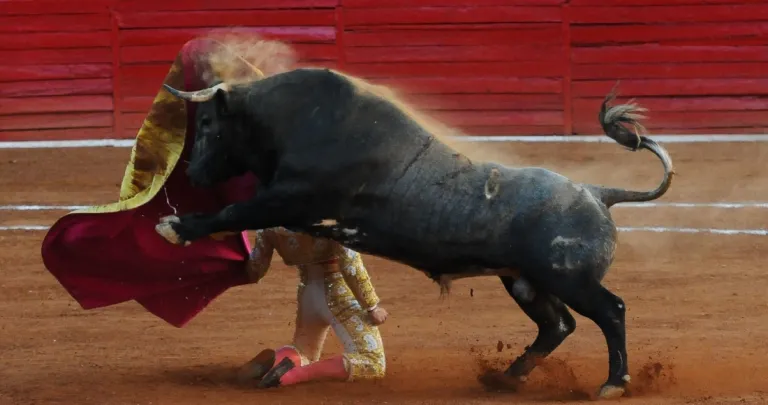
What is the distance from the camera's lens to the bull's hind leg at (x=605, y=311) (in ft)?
14.7

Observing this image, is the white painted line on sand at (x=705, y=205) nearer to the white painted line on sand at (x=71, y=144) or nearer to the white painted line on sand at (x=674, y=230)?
the white painted line on sand at (x=674, y=230)

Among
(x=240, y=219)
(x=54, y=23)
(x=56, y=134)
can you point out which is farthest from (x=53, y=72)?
(x=240, y=219)

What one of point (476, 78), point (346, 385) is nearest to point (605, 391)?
point (346, 385)

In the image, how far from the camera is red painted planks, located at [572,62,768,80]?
11930 mm

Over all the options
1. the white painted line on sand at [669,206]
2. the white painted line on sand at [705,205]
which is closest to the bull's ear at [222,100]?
the white painted line on sand at [669,206]

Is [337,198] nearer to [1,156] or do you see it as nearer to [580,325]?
[580,325]

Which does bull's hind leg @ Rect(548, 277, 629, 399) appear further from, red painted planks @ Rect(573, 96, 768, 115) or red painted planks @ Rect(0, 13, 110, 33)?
red painted planks @ Rect(0, 13, 110, 33)

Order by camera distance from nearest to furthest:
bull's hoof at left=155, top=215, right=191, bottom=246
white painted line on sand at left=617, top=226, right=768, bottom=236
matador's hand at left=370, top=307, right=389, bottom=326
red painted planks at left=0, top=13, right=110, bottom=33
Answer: bull's hoof at left=155, top=215, right=191, bottom=246
matador's hand at left=370, top=307, right=389, bottom=326
white painted line on sand at left=617, top=226, right=768, bottom=236
red painted planks at left=0, top=13, right=110, bottom=33

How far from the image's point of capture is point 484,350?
576 cm

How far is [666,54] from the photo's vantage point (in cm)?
1201

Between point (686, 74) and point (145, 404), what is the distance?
27.0ft

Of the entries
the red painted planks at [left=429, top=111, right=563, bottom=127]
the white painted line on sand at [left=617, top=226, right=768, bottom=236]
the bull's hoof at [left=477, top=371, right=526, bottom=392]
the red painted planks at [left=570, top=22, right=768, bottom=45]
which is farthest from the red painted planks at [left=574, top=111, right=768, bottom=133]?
the bull's hoof at [left=477, top=371, right=526, bottom=392]

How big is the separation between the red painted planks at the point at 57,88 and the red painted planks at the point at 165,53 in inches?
11.6

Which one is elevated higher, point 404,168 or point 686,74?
point 404,168
